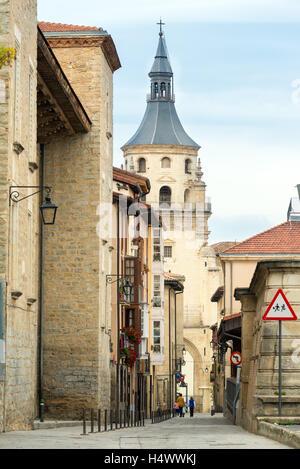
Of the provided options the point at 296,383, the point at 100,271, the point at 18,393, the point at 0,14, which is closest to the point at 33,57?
the point at 0,14

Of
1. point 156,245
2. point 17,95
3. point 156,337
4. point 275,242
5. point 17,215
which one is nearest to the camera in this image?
point 17,215

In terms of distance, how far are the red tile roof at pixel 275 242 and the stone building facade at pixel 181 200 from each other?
57166 millimetres

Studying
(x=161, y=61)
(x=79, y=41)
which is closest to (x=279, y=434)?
(x=79, y=41)

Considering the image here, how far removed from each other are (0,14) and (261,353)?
770 cm

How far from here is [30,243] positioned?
22.4 meters

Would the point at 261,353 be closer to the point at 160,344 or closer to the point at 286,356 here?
the point at 286,356

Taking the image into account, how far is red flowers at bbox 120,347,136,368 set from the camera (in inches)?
1729

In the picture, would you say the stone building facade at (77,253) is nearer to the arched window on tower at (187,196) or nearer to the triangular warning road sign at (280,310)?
the triangular warning road sign at (280,310)

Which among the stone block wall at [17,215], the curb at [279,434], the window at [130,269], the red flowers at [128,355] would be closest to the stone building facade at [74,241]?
the red flowers at [128,355]

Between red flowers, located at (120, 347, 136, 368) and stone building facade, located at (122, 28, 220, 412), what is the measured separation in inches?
2621

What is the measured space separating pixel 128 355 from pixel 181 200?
81427 millimetres

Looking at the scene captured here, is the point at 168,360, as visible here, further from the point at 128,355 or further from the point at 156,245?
the point at 128,355

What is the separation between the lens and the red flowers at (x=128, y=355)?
43916mm

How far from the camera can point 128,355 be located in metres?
44.4
